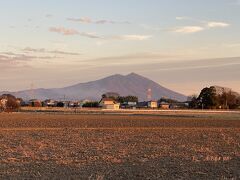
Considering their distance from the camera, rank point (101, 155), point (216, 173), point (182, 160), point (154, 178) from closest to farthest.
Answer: point (154, 178) < point (216, 173) < point (182, 160) < point (101, 155)

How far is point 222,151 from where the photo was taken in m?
22.5

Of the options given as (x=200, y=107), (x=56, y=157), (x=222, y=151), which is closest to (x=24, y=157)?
(x=56, y=157)

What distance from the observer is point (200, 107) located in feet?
537

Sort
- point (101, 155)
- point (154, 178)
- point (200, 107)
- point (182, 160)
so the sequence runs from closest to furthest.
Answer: point (154, 178) → point (182, 160) → point (101, 155) → point (200, 107)

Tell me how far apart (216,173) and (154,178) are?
215 cm

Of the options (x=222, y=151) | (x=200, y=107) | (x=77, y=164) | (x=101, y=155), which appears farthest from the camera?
(x=200, y=107)

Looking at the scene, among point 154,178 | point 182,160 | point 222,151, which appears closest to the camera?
point 154,178

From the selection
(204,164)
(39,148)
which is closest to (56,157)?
(39,148)

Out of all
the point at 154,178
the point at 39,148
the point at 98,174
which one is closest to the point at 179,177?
the point at 154,178

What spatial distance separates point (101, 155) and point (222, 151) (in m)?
6.00

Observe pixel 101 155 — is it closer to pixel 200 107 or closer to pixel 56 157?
pixel 56 157

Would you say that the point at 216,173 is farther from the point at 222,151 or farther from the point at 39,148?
the point at 39,148

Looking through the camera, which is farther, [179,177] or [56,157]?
[56,157]

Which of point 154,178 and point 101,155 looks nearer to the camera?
point 154,178
